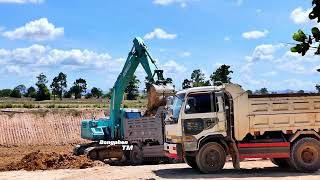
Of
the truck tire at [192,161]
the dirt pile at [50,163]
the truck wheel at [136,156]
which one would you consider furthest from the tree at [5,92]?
the truck tire at [192,161]

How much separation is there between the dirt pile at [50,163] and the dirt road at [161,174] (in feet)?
3.29

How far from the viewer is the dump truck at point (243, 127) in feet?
51.5

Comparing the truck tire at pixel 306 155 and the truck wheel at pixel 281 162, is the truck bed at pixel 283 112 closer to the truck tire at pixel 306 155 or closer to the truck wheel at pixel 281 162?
the truck tire at pixel 306 155

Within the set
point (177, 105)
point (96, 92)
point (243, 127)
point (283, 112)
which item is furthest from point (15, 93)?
point (283, 112)

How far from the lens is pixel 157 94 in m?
21.3

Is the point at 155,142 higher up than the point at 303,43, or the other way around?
the point at 303,43

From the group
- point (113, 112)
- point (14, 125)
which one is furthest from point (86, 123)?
point (14, 125)

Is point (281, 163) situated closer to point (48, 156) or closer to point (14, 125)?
point (48, 156)

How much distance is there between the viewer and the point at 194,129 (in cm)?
1577

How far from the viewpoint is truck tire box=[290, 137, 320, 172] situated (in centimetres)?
1588

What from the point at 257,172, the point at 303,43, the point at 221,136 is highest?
the point at 303,43

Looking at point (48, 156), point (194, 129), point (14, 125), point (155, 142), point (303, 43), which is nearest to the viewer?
point (303, 43)

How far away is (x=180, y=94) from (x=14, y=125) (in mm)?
27885

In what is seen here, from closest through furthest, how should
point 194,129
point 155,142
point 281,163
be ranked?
point 194,129, point 281,163, point 155,142
